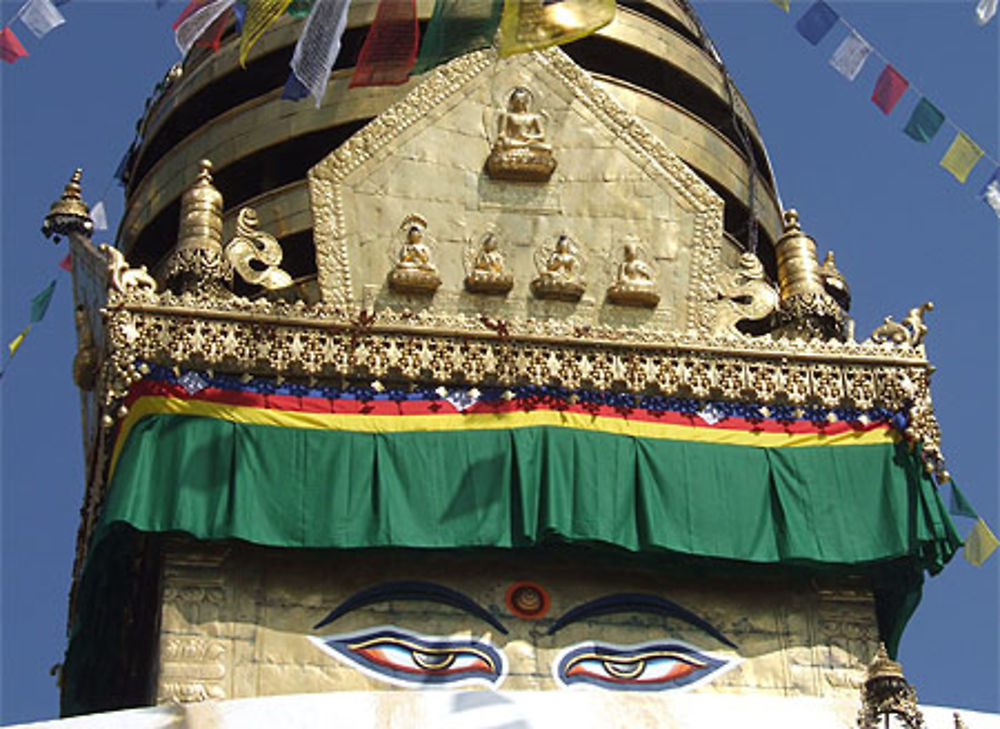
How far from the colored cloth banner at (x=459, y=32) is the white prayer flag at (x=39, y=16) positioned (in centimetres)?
468

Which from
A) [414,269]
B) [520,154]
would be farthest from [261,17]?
[414,269]

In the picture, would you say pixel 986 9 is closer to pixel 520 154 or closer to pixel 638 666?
pixel 520 154

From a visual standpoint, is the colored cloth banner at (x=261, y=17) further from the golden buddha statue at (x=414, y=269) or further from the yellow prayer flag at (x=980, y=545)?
the yellow prayer flag at (x=980, y=545)

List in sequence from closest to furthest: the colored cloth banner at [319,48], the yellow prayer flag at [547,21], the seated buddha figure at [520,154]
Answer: the yellow prayer flag at [547,21]
the colored cloth banner at [319,48]
the seated buddha figure at [520,154]

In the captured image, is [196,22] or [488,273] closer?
[488,273]

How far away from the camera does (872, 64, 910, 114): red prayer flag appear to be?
20.4 meters

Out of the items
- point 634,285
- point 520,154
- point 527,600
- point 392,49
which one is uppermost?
point 392,49

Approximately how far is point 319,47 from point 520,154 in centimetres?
222

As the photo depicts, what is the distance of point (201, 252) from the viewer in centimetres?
1817

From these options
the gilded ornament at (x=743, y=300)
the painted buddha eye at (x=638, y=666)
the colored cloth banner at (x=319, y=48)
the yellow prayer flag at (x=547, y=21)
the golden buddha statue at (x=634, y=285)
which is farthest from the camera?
the gilded ornament at (x=743, y=300)

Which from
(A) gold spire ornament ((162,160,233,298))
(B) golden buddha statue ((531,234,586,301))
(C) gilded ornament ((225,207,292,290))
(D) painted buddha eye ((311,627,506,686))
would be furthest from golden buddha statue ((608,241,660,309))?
Result: (D) painted buddha eye ((311,627,506,686))

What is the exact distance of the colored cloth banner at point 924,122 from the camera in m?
20.3

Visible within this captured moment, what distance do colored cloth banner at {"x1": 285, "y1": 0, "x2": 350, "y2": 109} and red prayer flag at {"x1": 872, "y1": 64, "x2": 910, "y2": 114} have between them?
5.71 metres

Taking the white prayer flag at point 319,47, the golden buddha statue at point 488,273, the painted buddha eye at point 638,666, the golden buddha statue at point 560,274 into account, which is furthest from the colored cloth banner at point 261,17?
the painted buddha eye at point 638,666
